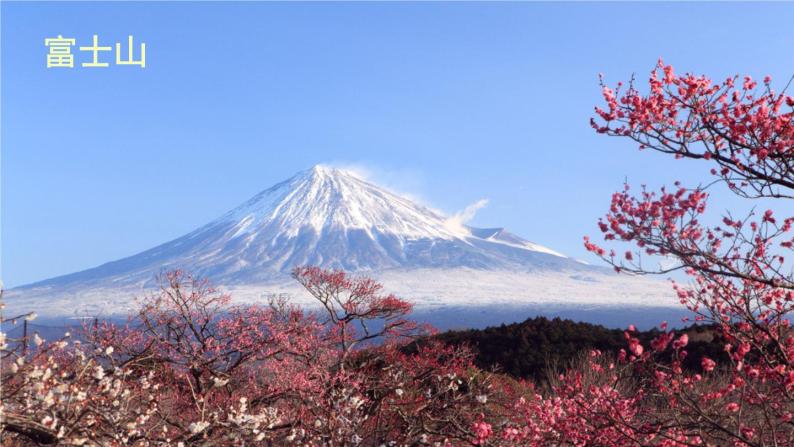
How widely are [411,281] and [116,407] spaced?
162m

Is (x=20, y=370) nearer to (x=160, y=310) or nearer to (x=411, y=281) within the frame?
(x=160, y=310)

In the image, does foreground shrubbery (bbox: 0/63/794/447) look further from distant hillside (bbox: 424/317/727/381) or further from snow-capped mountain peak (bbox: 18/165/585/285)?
snow-capped mountain peak (bbox: 18/165/585/285)

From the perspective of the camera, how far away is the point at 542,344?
23.4 m

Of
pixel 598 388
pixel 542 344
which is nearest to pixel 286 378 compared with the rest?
pixel 598 388

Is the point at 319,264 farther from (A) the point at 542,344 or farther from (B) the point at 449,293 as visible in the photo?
(A) the point at 542,344

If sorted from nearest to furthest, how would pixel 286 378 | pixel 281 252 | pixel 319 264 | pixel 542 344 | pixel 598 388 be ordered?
pixel 598 388, pixel 286 378, pixel 542 344, pixel 319 264, pixel 281 252

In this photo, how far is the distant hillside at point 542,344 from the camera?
22.0 m

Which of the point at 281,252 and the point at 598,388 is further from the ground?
the point at 281,252

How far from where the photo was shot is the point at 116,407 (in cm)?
A: 820

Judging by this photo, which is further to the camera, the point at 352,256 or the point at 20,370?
the point at 352,256

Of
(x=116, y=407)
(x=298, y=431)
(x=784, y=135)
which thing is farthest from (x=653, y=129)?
(x=298, y=431)

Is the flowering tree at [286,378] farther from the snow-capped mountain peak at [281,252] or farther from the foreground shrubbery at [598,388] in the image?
the snow-capped mountain peak at [281,252]

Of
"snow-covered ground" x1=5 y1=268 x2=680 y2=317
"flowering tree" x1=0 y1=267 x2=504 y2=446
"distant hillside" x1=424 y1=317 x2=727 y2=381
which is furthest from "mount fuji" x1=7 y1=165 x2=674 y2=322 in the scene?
"flowering tree" x1=0 y1=267 x2=504 y2=446

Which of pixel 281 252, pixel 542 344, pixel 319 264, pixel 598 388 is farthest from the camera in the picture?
pixel 281 252
